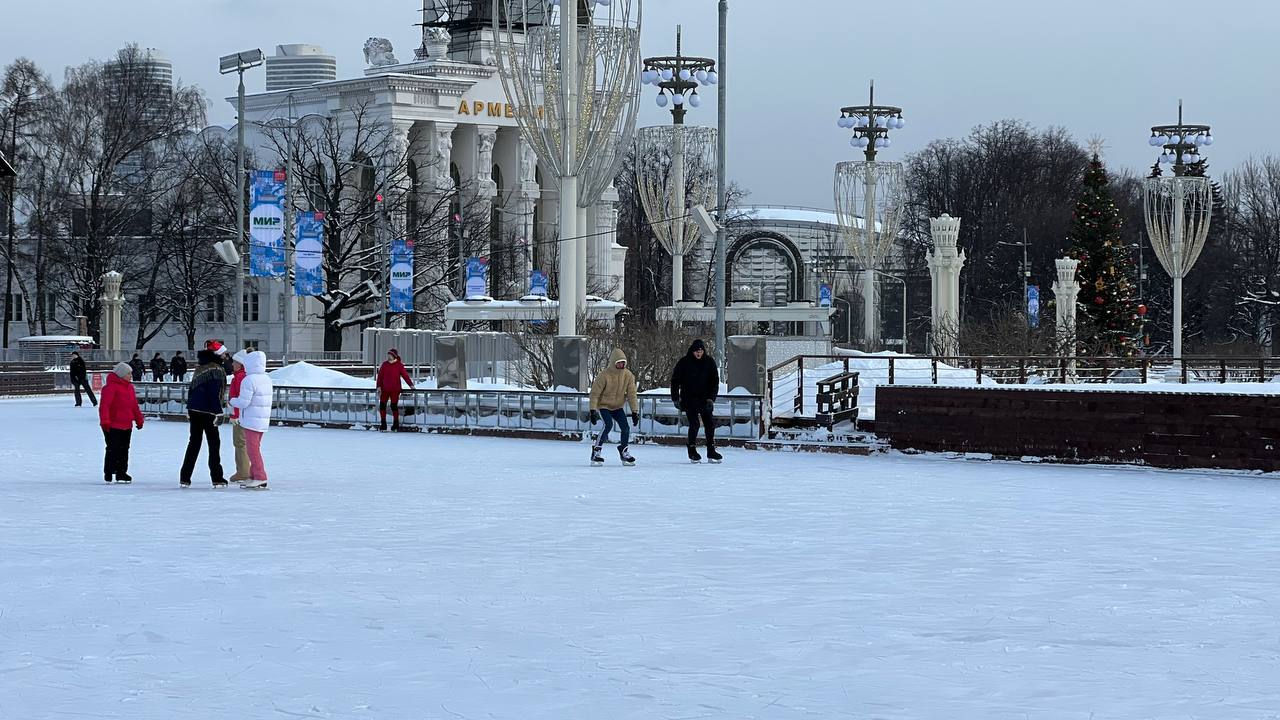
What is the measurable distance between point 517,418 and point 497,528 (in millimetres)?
16169

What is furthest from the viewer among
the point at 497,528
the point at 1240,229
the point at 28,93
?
the point at 1240,229

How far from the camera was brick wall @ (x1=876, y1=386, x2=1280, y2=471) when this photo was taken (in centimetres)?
2158

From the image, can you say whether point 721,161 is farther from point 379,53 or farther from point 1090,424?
point 379,53

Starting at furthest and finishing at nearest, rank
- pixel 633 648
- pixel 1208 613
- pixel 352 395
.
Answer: pixel 352 395
pixel 1208 613
pixel 633 648

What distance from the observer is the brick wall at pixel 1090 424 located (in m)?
21.6

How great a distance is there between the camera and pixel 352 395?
111ft

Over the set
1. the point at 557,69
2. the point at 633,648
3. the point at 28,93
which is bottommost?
the point at 633,648

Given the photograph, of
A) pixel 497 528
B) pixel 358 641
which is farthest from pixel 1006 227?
pixel 358 641

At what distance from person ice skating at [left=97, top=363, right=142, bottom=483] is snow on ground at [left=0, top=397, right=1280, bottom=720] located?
0.45m

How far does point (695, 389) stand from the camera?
76.8 ft

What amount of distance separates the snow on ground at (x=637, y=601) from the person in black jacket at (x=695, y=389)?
13.0ft

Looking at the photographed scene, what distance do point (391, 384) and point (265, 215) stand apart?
9824 millimetres

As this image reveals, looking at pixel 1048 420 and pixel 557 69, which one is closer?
pixel 1048 420

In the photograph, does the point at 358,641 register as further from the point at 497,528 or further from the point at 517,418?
the point at 517,418
